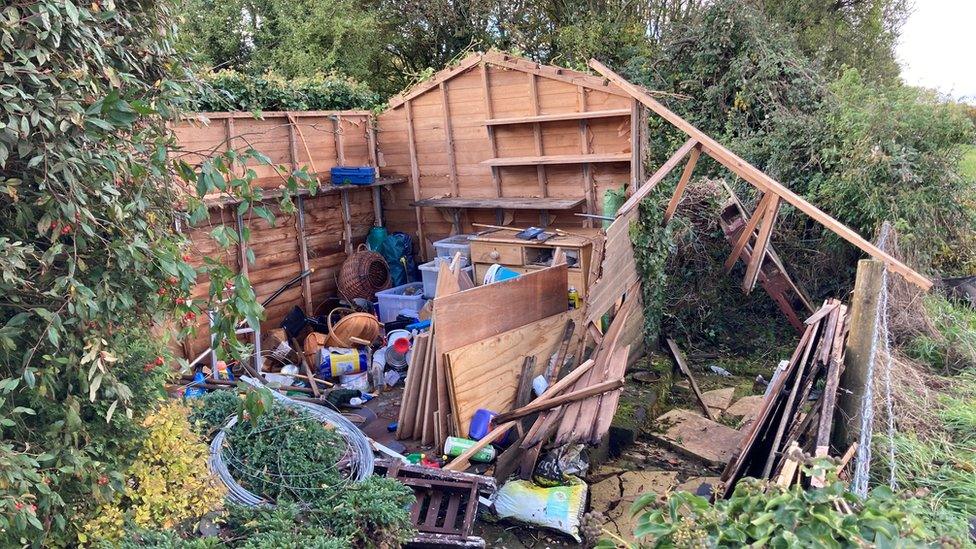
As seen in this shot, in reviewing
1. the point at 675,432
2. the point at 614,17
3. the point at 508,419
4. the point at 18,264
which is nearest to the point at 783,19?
the point at 614,17

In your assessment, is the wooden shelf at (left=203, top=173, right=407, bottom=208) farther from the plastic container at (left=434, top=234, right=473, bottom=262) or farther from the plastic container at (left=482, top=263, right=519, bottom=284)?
the plastic container at (left=482, top=263, right=519, bottom=284)

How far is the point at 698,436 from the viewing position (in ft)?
20.2

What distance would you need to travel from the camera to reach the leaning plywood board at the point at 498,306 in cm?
534

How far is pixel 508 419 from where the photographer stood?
5.51 metres

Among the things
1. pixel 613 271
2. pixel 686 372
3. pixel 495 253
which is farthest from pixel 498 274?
pixel 686 372

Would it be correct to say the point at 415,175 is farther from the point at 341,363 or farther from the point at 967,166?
the point at 967,166

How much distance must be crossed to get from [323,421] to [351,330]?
286 cm

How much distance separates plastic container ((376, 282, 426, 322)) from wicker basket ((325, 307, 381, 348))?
26.7 inches

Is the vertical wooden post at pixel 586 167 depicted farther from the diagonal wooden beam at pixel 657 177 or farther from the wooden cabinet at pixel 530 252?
the diagonal wooden beam at pixel 657 177

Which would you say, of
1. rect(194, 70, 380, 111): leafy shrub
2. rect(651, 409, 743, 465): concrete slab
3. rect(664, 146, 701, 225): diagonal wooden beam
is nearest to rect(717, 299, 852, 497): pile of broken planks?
rect(651, 409, 743, 465): concrete slab

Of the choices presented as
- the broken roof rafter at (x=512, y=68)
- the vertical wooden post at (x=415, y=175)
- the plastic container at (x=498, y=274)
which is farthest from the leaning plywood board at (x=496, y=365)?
the vertical wooden post at (x=415, y=175)

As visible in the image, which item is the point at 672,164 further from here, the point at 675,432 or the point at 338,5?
the point at 338,5

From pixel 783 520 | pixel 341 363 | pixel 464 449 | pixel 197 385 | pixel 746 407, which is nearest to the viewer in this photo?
pixel 783 520

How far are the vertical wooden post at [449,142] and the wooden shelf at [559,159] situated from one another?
0.53m
